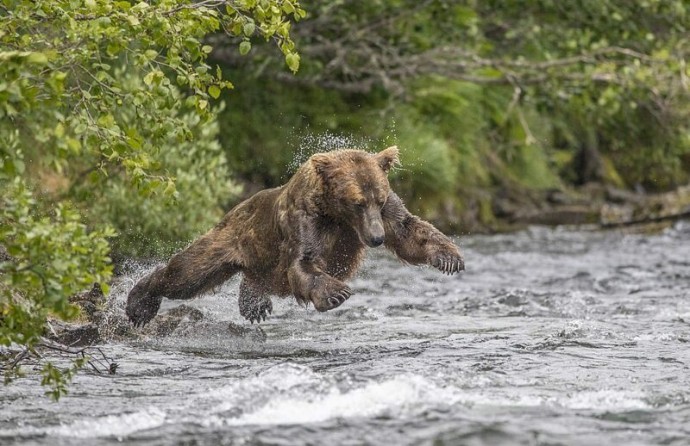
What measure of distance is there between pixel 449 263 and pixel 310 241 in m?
1.00

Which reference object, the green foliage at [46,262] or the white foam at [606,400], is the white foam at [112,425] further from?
the white foam at [606,400]

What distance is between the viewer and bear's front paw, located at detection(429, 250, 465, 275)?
8023 millimetres

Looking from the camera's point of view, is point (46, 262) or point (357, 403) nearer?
point (46, 262)

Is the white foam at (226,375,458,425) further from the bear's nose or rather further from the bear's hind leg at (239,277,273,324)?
the bear's hind leg at (239,277,273,324)

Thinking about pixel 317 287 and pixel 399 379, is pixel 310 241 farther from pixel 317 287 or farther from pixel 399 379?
pixel 399 379

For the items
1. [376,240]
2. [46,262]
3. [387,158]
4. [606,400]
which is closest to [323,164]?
[387,158]

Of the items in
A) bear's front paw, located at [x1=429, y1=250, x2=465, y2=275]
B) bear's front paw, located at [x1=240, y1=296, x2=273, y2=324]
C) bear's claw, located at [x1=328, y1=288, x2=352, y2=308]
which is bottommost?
bear's front paw, located at [x1=240, y1=296, x2=273, y2=324]

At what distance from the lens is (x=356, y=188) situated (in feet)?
25.7

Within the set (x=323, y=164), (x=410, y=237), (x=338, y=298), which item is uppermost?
(x=323, y=164)

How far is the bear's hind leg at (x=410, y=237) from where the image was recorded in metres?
8.17

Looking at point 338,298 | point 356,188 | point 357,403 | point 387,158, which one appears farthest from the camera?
point 387,158

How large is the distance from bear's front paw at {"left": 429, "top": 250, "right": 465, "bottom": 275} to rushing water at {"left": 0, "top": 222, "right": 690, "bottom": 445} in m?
0.58

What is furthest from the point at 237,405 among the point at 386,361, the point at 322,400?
the point at 386,361

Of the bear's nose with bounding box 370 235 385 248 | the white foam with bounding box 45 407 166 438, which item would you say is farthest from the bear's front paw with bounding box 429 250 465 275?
the white foam with bounding box 45 407 166 438
